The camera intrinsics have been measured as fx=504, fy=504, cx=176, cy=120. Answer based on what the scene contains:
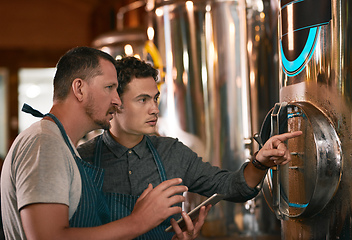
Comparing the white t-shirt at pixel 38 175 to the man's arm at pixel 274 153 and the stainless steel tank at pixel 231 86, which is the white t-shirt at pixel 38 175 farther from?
the stainless steel tank at pixel 231 86

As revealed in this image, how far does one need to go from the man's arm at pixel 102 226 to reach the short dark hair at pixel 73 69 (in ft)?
1.49

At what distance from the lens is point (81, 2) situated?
8688 millimetres

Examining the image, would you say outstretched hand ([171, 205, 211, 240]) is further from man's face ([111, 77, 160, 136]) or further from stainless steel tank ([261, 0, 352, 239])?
man's face ([111, 77, 160, 136])

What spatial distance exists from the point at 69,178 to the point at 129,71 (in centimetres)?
75

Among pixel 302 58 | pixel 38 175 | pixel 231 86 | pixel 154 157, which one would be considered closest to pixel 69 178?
pixel 38 175

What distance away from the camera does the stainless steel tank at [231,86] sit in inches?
119

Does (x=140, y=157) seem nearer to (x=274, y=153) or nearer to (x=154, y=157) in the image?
(x=154, y=157)

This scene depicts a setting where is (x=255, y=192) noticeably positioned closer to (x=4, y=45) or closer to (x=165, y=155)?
(x=165, y=155)

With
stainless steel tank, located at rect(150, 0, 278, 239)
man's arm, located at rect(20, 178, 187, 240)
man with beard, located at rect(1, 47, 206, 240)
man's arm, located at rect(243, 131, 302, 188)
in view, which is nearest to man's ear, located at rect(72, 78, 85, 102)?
man with beard, located at rect(1, 47, 206, 240)

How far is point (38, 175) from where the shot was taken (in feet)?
4.70

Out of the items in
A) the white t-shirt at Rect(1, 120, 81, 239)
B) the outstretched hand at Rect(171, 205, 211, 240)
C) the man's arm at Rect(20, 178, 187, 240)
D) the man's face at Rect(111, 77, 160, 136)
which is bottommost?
the outstretched hand at Rect(171, 205, 211, 240)

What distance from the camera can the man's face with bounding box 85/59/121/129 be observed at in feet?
5.66

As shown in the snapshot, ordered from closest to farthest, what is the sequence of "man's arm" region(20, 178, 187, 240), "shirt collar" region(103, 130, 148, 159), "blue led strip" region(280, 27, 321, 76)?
"man's arm" region(20, 178, 187, 240)
"blue led strip" region(280, 27, 321, 76)
"shirt collar" region(103, 130, 148, 159)

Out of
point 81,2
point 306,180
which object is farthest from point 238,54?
point 81,2
